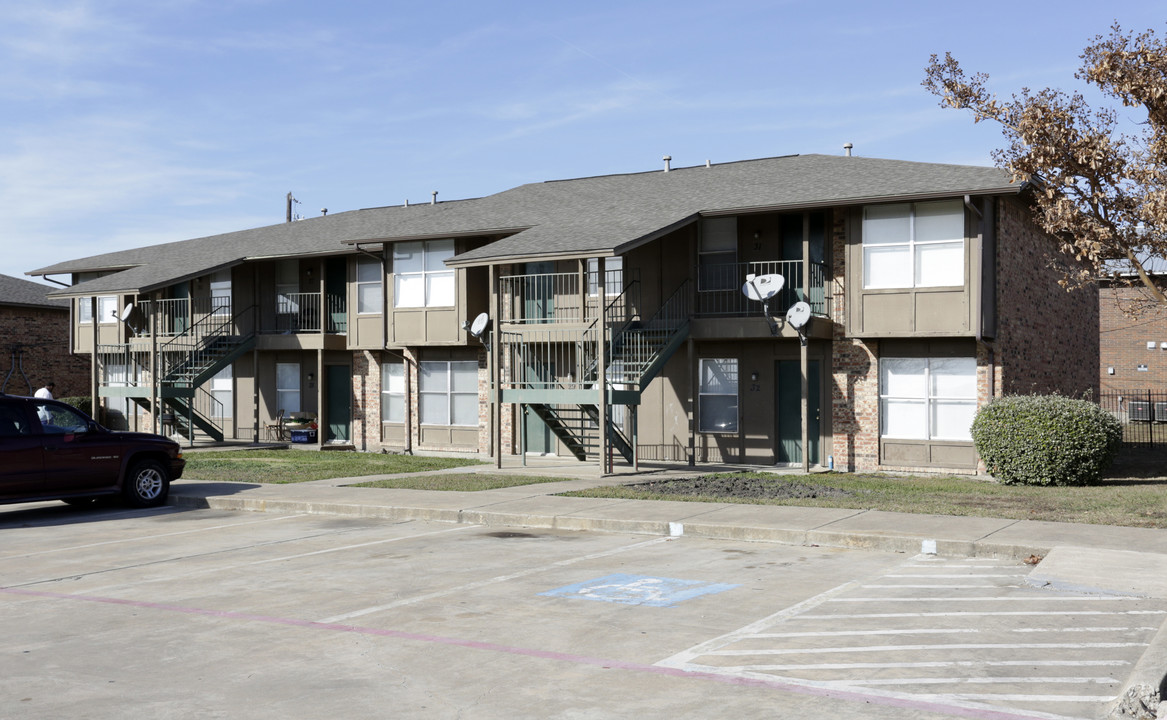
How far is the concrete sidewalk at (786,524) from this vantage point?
9.85 metres

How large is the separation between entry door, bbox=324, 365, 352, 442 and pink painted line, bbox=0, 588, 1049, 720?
2038cm

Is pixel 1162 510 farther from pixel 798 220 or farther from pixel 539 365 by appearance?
pixel 539 365

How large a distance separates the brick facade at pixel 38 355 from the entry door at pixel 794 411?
96.5ft

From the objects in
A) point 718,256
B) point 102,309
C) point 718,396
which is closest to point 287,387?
point 102,309

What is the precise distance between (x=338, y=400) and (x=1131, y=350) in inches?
1297

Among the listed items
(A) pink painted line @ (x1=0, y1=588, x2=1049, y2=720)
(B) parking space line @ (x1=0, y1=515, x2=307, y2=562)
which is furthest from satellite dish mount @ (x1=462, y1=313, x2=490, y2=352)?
(A) pink painted line @ (x1=0, y1=588, x2=1049, y2=720)

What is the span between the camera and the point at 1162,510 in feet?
47.4

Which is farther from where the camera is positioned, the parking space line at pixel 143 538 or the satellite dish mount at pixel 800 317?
the satellite dish mount at pixel 800 317

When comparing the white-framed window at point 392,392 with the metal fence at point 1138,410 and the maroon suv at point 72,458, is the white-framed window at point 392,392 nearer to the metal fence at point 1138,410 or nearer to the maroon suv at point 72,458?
the maroon suv at point 72,458

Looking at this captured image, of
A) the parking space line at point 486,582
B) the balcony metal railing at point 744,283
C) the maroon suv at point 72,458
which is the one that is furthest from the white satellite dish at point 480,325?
the parking space line at point 486,582

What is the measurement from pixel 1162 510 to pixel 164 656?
12.8 metres

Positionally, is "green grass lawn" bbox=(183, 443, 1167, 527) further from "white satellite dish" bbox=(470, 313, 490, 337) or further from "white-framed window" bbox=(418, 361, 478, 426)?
"white-framed window" bbox=(418, 361, 478, 426)

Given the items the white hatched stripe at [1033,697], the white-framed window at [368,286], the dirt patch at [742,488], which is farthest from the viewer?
the white-framed window at [368,286]

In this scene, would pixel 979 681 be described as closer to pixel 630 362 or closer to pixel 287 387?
pixel 630 362
